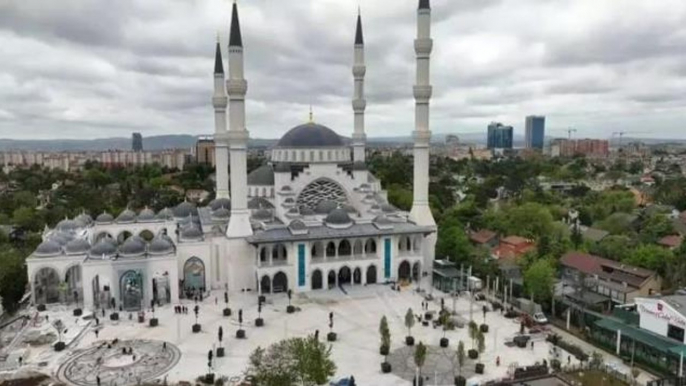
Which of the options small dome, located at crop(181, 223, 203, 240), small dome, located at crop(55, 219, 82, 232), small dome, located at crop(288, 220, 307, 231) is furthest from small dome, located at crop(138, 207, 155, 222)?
small dome, located at crop(288, 220, 307, 231)

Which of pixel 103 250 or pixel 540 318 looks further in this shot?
pixel 103 250

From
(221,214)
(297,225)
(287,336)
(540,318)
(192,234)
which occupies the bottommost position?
(287,336)

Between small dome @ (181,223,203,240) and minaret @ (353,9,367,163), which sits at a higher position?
A: minaret @ (353,9,367,163)

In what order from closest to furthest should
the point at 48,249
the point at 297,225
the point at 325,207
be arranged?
the point at 48,249
the point at 297,225
the point at 325,207

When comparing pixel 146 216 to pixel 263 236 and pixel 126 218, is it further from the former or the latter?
pixel 263 236

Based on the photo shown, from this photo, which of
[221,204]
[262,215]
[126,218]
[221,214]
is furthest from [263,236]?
[126,218]

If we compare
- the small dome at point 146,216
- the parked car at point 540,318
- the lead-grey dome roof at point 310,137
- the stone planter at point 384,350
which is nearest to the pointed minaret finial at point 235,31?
the lead-grey dome roof at point 310,137

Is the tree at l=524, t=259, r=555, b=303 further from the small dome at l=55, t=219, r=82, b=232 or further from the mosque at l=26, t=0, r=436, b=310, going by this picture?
the small dome at l=55, t=219, r=82, b=232

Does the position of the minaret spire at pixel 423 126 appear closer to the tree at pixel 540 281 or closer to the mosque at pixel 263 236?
the mosque at pixel 263 236

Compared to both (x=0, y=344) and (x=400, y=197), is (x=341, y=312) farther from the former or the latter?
(x=400, y=197)
